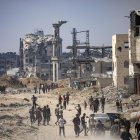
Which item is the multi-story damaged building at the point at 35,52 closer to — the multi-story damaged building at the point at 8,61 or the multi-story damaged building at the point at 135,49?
the multi-story damaged building at the point at 8,61

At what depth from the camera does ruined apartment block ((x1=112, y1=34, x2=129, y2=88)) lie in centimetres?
5406

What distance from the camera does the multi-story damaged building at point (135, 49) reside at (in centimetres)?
4100

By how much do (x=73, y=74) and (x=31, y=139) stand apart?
64.9 meters

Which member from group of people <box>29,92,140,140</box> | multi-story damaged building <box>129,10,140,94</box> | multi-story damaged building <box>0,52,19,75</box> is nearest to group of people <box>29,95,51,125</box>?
group of people <box>29,92,140,140</box>

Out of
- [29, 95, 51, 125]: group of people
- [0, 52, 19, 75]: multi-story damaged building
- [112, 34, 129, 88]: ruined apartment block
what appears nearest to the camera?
[29, 95, 51, 125]: group of people

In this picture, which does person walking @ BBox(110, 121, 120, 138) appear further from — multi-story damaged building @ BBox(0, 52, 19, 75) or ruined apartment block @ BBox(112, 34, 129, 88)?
multi-story damaged building @ BBox(0, 52, 19, 75)

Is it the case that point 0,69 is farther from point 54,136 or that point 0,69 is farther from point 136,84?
point 54,136

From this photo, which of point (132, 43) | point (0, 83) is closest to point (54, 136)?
point (132, 43)

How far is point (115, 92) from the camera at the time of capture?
46625mm

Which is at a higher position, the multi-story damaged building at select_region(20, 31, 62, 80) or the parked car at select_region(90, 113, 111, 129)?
the multi-story damaged building at select_region(20, 31, 62, 80)

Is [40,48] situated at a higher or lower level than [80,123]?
higher

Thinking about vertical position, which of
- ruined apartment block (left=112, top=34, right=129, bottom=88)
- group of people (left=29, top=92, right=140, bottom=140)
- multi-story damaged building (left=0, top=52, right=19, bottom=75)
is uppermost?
multi-story damaged building (left=0, top=52, right=19, bottom=75)

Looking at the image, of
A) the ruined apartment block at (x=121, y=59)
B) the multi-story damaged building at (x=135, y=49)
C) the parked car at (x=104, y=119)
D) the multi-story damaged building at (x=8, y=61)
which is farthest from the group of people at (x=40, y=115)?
the multi-story damaged building at (x=8, y=61)

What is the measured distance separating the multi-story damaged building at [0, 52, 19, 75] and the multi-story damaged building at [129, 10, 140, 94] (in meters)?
95.3
